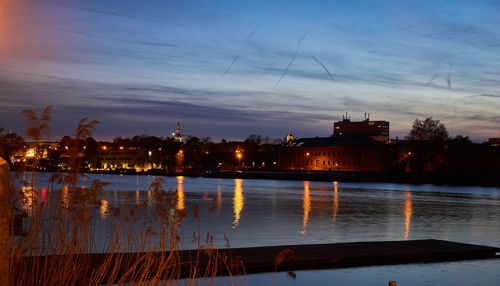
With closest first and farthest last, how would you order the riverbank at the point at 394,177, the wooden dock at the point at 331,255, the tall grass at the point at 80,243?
the tall grass at the point at 80,243
the wooden dock at the point at 331,255
the riverbank at the point at 394,177

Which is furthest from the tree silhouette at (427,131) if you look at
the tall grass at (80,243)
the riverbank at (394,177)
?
the tall grass at (80,243)

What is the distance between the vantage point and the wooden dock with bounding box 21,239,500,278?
15.0 meters

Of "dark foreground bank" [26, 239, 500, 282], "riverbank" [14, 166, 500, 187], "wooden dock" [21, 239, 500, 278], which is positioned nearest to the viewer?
"dark foreground bank" [26, 239, 500, 282]

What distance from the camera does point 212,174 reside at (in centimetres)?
17100

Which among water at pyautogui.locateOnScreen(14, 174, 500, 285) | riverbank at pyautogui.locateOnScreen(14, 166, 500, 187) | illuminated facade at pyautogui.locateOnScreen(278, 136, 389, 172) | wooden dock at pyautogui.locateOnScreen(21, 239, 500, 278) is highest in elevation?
illuminated facade at pyautogui.locateOnScreen(278, 136, 389, 172)

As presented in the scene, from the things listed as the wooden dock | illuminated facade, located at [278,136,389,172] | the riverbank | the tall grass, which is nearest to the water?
the wooden dock

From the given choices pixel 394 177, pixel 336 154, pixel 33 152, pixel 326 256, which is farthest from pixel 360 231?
pixel 336 154

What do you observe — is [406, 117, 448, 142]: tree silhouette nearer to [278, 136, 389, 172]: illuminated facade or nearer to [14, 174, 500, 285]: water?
[278, 136, 389, 172]: illuminated facade

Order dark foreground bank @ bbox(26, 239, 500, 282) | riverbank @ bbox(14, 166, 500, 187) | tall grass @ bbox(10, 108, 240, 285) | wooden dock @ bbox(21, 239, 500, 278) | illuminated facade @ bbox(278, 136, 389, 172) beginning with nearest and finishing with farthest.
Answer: tall grass @ bbox(10, 108, 240, 285), dark foreground bank @ bbox(26, 239, 500, 282), wooden dock @ bbox(21, 239, 500, 278), riverbank @ bbox(14, 166, 500, 187), illuminated facade @ bbox(278, 136, 389, 172)

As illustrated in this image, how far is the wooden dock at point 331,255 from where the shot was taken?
49.1 ft

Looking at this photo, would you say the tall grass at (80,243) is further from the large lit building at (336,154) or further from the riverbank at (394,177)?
the large lit building at (336,154)

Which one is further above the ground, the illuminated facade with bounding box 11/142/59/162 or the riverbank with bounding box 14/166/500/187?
the illuminated facade with bounding box 11/142/59/162

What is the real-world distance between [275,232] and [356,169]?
14435cm

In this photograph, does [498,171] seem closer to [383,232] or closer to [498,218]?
[498,218]
